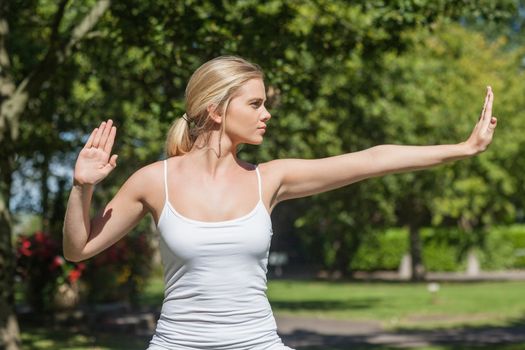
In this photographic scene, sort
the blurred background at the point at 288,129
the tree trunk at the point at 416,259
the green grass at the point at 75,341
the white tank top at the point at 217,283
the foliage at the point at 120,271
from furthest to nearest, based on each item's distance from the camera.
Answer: the tree trunk at the point at 416,259
the foliage at the point at 120,271
the green grass at the point at 75,341
the blurred background at the point at 288,129
the white tank top at the point at 217,283

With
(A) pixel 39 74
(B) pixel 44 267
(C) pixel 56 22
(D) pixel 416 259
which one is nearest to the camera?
(A) pixel 39 74

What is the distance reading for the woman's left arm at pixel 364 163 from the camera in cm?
337

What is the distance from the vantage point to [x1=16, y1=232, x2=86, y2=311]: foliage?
1623 cm

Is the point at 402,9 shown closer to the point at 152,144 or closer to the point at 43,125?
the point at 43,125

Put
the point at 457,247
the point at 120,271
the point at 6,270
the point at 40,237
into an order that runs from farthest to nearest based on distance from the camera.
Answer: the point at 457,247, the point at 120,271, the point at 40,237, the point at 6,270

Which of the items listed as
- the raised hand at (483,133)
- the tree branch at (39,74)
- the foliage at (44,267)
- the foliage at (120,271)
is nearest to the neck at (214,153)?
the raised hand at (483,133)

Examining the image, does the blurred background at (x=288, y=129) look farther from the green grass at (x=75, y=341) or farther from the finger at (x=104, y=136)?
the finger at (x=104, y=136)

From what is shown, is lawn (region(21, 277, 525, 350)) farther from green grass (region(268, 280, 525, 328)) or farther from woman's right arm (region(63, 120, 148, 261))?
woman's right arm (region(63, 120, 148, 261))

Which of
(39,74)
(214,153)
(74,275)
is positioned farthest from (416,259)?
(214,153)

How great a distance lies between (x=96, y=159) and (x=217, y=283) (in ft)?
1.96

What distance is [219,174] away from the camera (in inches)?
129

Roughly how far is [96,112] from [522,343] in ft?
27.4

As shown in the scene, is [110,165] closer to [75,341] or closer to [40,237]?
[75,341]

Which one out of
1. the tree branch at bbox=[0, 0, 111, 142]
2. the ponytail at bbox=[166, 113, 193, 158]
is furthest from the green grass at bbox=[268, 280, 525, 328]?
the ponytail at bbox=[166, 113, 193, 158]
